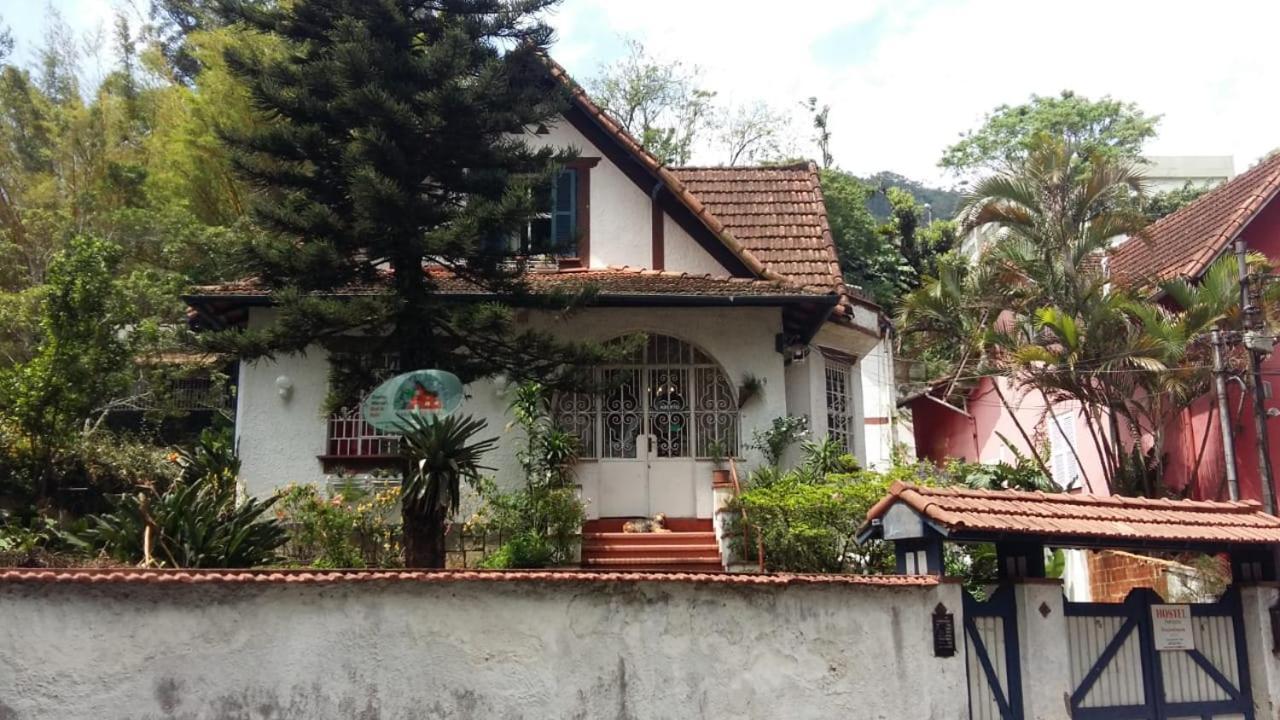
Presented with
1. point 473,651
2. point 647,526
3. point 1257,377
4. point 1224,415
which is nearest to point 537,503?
point 647,526

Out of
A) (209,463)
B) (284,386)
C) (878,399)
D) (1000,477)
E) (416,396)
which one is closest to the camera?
(416,396)

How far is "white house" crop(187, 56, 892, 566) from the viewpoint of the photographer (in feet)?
47.0

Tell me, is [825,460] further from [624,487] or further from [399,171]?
[399,171]

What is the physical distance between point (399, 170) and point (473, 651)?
244 inches

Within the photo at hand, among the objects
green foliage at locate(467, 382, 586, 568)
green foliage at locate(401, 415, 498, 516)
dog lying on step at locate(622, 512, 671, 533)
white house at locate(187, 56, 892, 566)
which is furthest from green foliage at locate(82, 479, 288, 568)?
dog lying on step at locate(622, 512, 671, 533)

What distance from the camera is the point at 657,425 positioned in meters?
15.0

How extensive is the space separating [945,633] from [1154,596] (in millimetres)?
2405

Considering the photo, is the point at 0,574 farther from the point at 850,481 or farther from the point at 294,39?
the point at 850,481

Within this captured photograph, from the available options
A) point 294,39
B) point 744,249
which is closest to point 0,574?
point 294,39

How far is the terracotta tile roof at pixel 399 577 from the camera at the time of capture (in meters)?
7.15

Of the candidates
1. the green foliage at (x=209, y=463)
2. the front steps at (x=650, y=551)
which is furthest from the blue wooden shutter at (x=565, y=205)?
the green foliage at (x=209, y=463)

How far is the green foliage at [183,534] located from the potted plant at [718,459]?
5937mm

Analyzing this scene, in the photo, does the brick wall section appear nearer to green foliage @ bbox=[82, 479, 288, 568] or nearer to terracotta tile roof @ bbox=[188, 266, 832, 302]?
terracotta tile roof @ bbox=[188, 266, 832, 302]

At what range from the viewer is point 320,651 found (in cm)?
743
